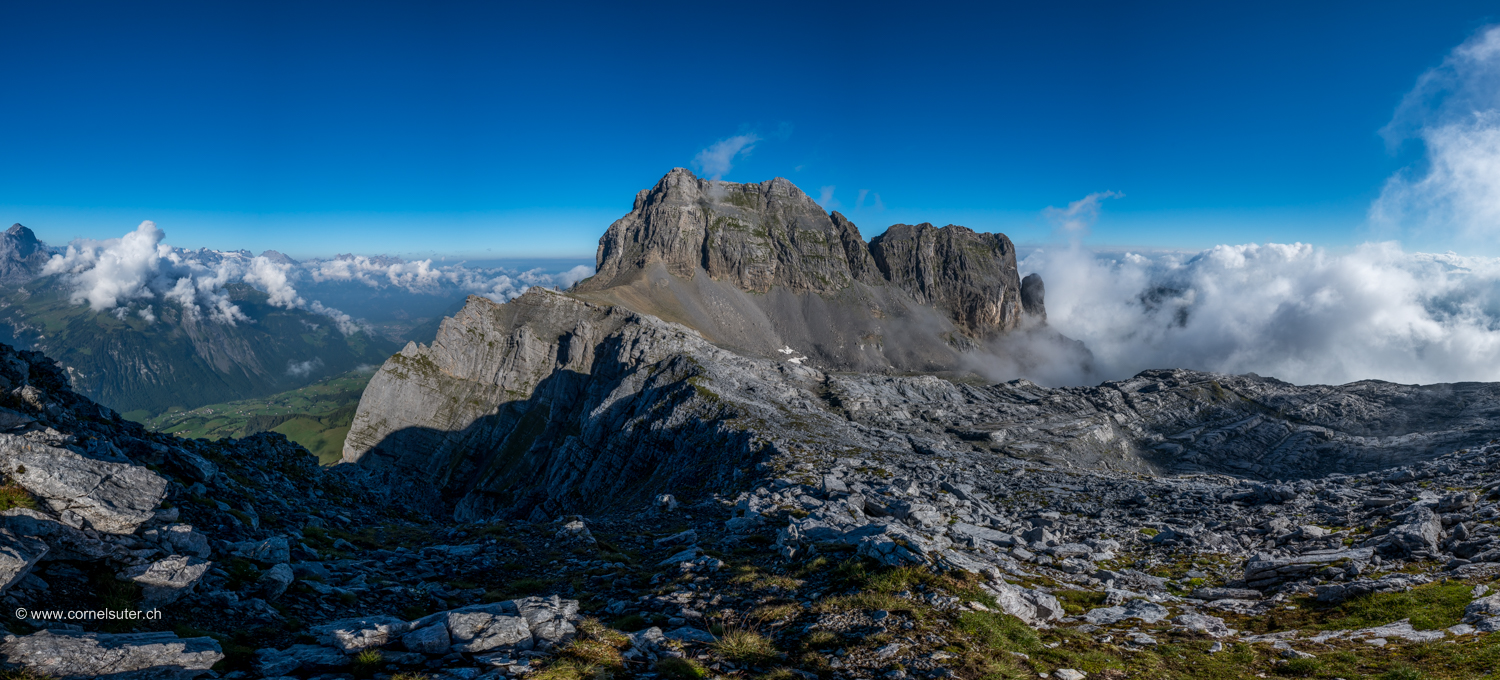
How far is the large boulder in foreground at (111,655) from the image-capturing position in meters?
9.24

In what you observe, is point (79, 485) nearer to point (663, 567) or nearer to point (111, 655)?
point (111, 655)

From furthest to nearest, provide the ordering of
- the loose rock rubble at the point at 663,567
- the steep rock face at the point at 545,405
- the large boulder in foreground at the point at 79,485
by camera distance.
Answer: the steep rock face at the point at 545,405
the large boulder in foreground at the point at 79,485
the loose rock rubble at the point at 663,567

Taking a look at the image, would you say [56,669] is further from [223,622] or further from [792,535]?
[792,535]

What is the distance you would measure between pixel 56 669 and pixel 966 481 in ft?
170

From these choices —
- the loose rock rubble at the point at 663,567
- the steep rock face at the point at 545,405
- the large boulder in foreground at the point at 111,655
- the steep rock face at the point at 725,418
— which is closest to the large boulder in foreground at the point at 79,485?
the loose rock rubble at the point at 663,567

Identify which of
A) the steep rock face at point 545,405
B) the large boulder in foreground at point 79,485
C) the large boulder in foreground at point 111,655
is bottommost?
the steep rock face at point 545,405

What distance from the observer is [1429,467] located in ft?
149

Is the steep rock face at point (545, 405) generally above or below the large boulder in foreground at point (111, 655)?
below

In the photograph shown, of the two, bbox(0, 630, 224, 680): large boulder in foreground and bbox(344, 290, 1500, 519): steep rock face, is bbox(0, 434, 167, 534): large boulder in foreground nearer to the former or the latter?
bbox(0, 630, 224, 680): large boulder in foreground

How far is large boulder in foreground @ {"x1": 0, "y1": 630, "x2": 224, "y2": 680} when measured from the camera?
924 cm

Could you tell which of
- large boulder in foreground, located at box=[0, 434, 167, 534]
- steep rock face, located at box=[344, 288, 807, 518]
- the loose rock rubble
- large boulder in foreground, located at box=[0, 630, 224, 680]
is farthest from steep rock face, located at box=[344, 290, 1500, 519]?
large boulder in foreground, located at box=[0, 630, 224, 680]

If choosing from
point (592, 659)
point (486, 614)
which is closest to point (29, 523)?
point (486, 614)

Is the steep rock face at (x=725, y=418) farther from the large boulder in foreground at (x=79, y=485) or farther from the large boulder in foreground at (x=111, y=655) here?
the large boulder in foreground at (x=111, y=655)

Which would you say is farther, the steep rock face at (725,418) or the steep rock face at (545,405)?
the steep rock face at (545,405)
